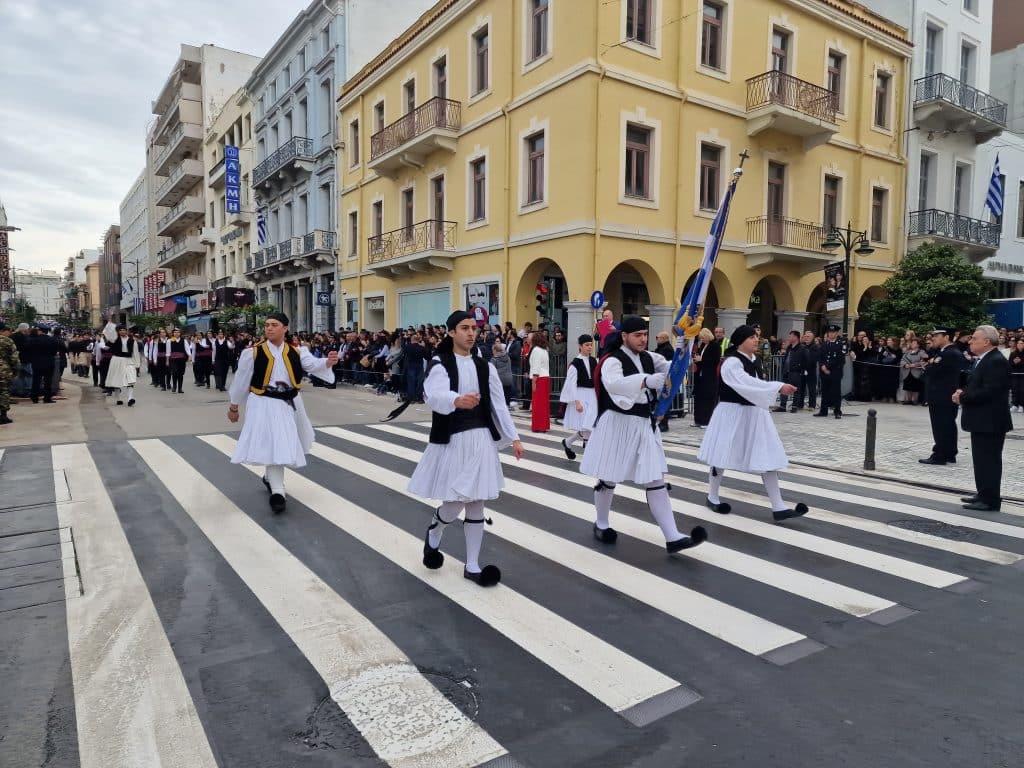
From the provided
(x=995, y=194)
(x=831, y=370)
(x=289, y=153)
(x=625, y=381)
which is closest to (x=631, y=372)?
(x=625, y=381)

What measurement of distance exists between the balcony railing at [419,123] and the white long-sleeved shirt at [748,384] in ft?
59.9

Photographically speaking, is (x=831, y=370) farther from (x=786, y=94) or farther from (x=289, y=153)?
(x=289, y=153)

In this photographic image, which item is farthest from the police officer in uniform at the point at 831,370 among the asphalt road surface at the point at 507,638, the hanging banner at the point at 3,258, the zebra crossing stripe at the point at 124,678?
the hanging banner at the point at 3,258

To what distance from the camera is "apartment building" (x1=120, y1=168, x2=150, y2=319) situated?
2987 inches

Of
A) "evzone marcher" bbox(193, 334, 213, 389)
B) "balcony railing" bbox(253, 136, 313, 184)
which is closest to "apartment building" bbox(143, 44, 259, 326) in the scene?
"balcony railing" bbox(253, 136, 313, 184)

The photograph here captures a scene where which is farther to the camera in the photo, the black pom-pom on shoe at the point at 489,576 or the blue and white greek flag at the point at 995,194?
the blue and white greek flag at the point at 995,194

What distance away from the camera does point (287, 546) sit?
5793 mm

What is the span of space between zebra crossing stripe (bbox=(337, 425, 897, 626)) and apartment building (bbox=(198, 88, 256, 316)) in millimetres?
38421

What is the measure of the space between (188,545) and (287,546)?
0.84m

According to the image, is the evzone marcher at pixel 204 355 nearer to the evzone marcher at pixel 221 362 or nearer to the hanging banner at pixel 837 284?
the evzone marcher at pixel 221 362

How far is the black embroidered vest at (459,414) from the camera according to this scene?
16.1 feet

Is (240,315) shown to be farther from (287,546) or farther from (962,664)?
(962,664)

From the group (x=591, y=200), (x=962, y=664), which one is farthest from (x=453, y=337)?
(x=591, y=200)

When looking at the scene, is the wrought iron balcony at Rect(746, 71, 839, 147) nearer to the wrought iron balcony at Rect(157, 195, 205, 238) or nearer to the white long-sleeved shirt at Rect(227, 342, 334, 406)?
the white long-sleeved shirt at Rect(227, 342, 334, 406)
